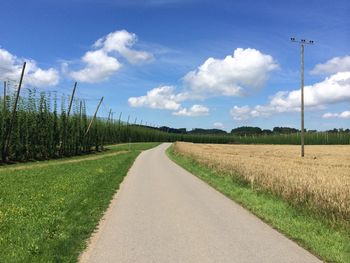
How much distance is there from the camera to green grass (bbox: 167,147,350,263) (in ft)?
26.7

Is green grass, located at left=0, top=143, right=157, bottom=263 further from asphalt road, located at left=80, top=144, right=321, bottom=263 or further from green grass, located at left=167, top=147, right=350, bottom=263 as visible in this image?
green grass, located at left=167, top=147, right=350, bottom=263

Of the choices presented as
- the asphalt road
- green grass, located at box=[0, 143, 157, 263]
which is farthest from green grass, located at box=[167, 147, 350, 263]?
green grass, located at box=[0, 143, 157, 263]

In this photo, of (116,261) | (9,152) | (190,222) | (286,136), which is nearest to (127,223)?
(190,222)

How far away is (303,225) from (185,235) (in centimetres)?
286

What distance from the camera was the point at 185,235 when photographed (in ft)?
30.9

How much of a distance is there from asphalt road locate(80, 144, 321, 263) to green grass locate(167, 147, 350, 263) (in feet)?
0.90

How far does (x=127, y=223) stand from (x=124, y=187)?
29.4 ft

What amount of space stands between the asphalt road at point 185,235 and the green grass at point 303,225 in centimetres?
28

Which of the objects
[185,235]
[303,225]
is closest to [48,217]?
[185,235]

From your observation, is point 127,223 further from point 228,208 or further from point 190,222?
point 228,208

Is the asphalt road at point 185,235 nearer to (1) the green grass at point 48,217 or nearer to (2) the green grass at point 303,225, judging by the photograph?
(2) the green grass at point 303,225

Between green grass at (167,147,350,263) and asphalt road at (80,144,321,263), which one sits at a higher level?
green grass at (167,147,350,263)

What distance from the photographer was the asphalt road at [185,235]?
25.0 ft

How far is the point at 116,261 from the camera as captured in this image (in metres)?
7.28
